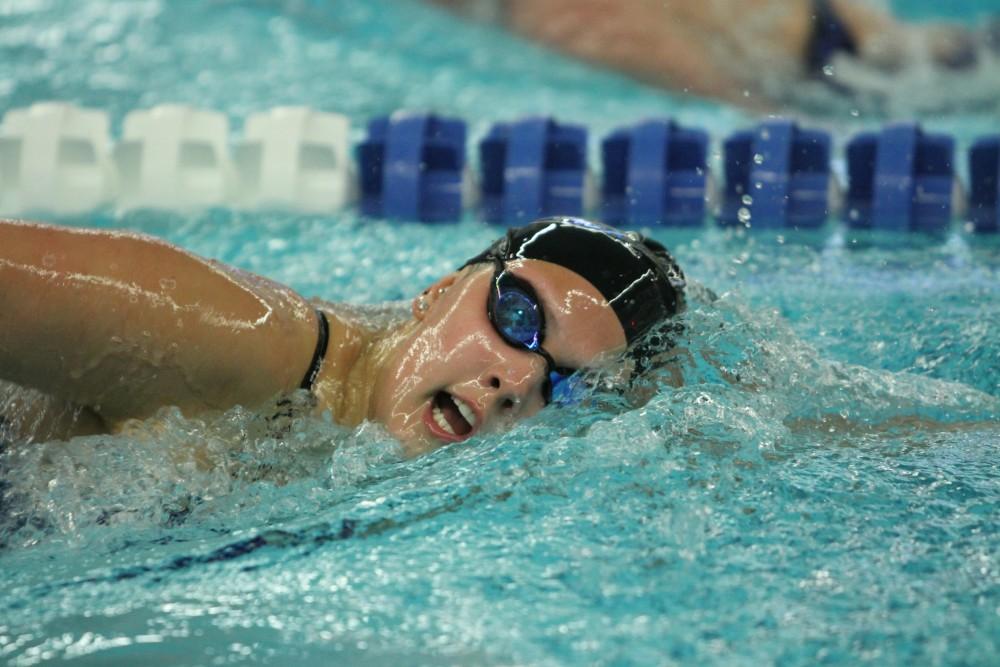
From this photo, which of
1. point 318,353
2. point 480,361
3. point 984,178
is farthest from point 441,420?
point 984,178

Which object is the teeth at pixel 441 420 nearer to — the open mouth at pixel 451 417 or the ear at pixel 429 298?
the open mouth at pixel 451 417

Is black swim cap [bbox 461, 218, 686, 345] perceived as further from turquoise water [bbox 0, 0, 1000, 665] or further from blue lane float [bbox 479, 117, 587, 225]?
blue lane float [bbox 479, 117, 587, 225]

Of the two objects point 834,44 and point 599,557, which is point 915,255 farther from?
point 834,44

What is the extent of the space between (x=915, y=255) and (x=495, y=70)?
3.21 meters

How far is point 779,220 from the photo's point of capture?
411 centimetres

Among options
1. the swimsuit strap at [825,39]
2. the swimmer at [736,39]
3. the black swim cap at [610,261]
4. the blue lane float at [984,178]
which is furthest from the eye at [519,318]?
the swimsuit strap at [825,39]

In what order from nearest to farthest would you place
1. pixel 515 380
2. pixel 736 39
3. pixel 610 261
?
1. pixel 515 380
2. pixel 610 261
3. pixel 736 39

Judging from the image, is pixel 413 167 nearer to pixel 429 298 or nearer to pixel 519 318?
pixel 429 298

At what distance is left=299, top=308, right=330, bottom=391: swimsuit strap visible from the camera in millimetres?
2021

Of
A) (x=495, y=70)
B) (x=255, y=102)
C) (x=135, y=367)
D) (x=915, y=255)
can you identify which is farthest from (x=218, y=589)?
(x=495, y=70)

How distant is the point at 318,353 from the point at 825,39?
5.29 meters

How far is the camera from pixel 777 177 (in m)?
4.15

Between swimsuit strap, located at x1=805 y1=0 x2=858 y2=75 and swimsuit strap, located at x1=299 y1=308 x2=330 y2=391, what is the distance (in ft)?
16.1

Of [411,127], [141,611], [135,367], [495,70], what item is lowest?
[141,611]
